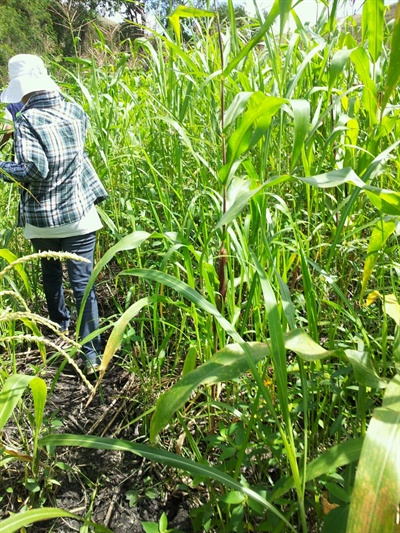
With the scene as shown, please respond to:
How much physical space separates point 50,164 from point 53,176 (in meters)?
0.05

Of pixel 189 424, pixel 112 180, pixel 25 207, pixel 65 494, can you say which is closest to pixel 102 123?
pixel 112 180

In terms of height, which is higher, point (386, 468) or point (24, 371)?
point (386, 468)

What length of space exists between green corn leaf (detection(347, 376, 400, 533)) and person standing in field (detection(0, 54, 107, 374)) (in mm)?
1147

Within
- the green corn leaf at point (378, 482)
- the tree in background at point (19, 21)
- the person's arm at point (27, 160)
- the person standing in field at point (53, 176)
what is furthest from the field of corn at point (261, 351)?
the tree in background at point (19, 21)

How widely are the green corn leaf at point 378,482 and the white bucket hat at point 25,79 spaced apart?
62.0 inches

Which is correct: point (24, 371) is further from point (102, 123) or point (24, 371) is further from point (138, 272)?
point (102, 123)

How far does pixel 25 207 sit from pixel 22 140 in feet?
0.80

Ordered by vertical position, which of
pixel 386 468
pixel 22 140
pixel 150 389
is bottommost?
pixel 150 389

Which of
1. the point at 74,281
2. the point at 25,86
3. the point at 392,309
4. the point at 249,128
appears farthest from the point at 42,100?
the point at 392,309

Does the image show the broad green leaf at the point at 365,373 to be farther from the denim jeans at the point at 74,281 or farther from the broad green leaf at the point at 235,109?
the denim jeans at the point at 74,281

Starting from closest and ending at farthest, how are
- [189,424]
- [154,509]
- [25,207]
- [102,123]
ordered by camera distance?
[154,509] → [189,424] → [25,207] → [102,123]

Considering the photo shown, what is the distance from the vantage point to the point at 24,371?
1.53 meters

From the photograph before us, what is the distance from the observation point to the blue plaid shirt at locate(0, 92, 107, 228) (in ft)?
5.11

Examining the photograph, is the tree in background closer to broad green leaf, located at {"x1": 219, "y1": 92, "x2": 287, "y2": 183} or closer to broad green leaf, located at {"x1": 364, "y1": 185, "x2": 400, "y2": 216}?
broad green leaf, located at {"x1": 219, "y1": 92, "x2": 287, "y2": 183}
